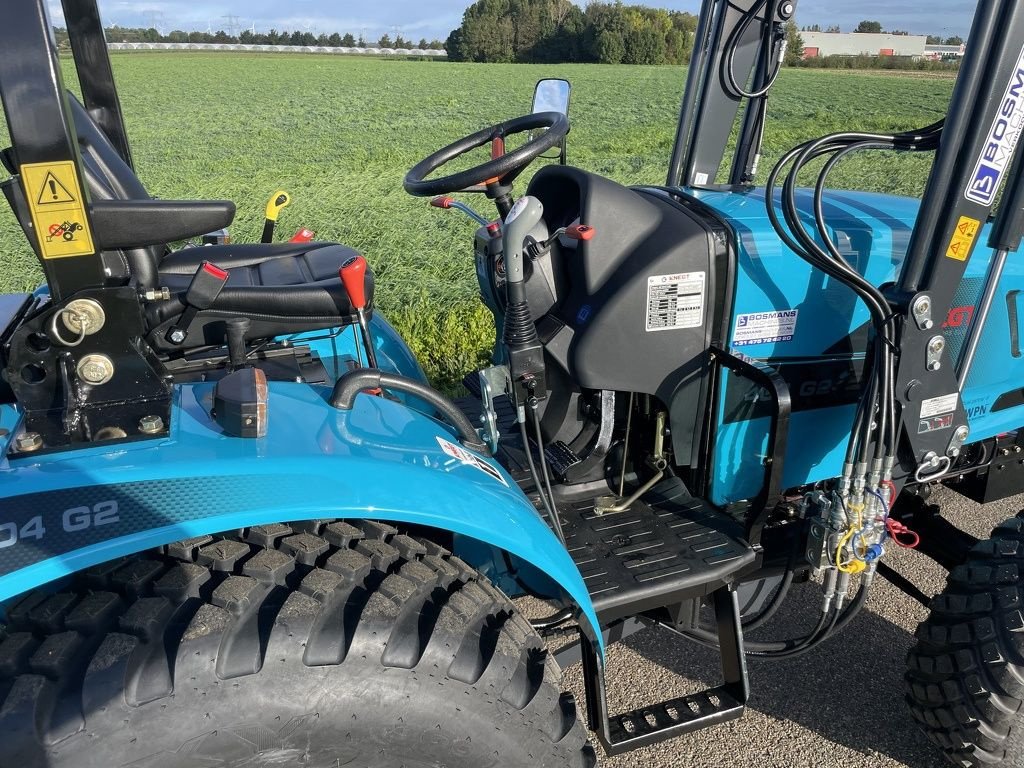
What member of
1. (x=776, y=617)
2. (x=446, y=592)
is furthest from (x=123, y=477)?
(x=776, y=617)

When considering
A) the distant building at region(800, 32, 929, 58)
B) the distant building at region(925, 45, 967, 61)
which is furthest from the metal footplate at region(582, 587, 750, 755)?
the distant building at region(800, 32, 929, 58)

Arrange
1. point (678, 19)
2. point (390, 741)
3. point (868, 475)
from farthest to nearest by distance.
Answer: point (678, 19), point (868, 475), point (390, 741)

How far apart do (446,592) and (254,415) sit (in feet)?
1.45

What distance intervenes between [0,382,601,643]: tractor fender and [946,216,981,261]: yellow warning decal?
1104 mm

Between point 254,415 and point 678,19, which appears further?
point 678,19

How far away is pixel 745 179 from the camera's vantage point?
8.79 feet

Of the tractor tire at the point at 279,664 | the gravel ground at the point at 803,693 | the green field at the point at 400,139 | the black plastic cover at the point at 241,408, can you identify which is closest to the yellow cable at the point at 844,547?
the gravel ground at the point at 803,693

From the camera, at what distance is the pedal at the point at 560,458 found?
2.04 metres

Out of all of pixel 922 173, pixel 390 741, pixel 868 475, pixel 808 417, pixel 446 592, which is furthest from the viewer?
pixel 922 173

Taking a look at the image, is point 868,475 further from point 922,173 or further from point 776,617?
point 922,173

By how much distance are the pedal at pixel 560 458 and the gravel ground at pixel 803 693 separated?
716mm

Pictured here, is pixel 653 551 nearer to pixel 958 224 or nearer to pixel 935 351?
pixel 935 351

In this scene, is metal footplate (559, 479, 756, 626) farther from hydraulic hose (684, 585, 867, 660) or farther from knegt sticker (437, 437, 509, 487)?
knegt sticker (437, 437, 509, 487)

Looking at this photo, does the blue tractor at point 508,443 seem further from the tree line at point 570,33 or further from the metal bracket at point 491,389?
the tree line at point 570,33
